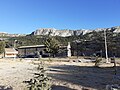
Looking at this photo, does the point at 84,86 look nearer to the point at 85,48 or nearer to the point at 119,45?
the point at 119,45

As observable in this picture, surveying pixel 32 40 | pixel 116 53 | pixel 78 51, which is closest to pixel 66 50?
pixel 78 51

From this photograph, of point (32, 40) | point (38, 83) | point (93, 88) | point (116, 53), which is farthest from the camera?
point (32, 40)

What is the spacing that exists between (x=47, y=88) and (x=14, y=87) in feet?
24.1

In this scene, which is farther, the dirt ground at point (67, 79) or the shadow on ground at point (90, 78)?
the shadow on ground at point (90, 78)

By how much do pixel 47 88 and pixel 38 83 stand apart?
0.47 metres

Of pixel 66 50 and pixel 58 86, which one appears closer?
pixel 58 86

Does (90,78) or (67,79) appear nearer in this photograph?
(67,79)

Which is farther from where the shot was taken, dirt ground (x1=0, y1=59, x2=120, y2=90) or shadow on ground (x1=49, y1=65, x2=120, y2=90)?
shadow on ground (x1=49, y1=65, x2=120, y2=90)

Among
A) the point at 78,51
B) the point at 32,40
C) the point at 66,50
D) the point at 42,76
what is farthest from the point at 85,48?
the point at 42,76

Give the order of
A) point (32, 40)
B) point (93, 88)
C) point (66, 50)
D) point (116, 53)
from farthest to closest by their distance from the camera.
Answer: point (32, 40) → point (66, 50) → point (116, 53) → point (93, 88)

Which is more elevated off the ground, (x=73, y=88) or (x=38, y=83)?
(x=38, y=83)

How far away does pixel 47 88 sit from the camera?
443 inches

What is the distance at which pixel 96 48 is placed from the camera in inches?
4060

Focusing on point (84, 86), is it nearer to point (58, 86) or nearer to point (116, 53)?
point (58, 86)
